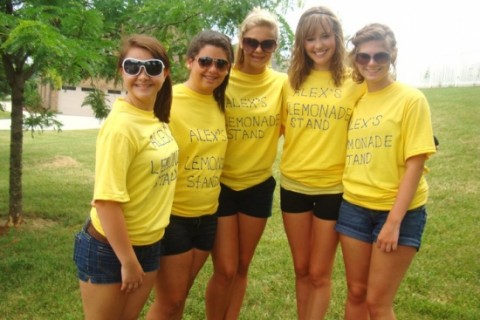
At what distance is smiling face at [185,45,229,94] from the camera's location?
2746 millimetres

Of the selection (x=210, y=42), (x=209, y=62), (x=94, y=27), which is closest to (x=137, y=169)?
(x=209, y=62)

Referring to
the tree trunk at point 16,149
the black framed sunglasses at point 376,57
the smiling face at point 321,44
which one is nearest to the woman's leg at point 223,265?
the smiling face at point 321,44

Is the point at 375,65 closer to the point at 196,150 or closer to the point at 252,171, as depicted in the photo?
the point at 252,171

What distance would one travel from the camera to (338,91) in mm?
2939

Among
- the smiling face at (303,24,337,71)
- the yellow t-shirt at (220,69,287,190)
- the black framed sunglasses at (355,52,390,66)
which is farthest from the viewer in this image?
the yellow t-shirt at (220,69,287,190)

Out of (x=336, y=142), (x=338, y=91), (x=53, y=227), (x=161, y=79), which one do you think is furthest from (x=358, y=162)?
(x=53, y=227)

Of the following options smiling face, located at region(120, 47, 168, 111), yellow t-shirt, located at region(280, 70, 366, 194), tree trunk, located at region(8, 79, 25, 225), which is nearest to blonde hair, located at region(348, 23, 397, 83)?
yellow t-shirt, located at region(280, 70, 366, 194)

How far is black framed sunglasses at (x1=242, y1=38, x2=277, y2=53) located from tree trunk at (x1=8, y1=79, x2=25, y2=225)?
4.24 metres

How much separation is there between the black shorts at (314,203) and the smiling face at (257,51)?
2.80 ft

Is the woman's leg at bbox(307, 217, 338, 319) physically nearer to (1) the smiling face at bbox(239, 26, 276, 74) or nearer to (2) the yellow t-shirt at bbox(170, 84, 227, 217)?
(2) the yellow t-shirt at bbox(170, 84, 227, 217)

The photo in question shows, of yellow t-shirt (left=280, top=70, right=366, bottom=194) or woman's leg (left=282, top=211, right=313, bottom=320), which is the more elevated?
yellow t-shirt (left=280, top=70, right=366, bottom=194)

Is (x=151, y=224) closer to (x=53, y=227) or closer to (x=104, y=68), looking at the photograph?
(x=104, y=68)

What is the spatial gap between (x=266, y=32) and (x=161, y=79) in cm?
96

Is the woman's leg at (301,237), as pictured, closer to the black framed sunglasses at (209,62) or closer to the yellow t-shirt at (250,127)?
the yellow t-shirt at (250,127)
